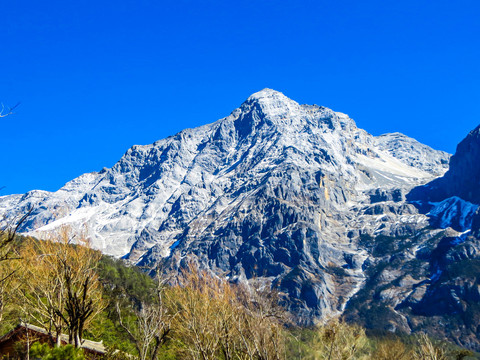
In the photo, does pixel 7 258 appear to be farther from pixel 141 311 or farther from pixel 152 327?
pixel 141 311

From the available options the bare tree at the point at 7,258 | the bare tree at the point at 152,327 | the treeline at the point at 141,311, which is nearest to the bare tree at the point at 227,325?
the treeline at the point at 141,311

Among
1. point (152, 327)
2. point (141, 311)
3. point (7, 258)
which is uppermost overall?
point (7, 258)

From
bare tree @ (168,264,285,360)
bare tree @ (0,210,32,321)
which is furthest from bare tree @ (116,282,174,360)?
bare tree @ (0,210,32,321)

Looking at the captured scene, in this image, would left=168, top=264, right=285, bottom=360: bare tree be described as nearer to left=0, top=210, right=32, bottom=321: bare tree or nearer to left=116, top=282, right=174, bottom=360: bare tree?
left=116, top=282, right=174, bottom=360: bare tree

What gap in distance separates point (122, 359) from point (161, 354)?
109 ft

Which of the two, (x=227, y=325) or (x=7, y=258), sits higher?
(x=7, y=258)

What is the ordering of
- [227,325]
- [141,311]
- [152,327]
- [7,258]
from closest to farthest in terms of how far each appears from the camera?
[7,258], [152,327], [227,325], [141,311]

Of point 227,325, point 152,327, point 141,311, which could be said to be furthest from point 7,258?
point 141,311

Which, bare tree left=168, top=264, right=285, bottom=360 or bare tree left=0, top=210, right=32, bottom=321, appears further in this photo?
bare tree left=168, top=264, right=285, bottom=360


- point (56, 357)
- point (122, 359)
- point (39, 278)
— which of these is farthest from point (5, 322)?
point (56, 357)

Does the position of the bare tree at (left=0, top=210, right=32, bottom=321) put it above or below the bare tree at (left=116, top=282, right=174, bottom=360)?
above

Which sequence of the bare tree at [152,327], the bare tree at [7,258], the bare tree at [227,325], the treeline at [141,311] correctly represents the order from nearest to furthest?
the bare tree at [7,258]
the treeline at [141,311]
the bare tree at [152,327]
the bare tree at [227,325]

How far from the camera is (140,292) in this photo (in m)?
109

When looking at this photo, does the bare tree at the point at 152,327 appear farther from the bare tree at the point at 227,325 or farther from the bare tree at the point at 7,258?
the bare tree at the point at 7,258
